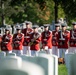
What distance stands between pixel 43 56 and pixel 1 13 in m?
48.2

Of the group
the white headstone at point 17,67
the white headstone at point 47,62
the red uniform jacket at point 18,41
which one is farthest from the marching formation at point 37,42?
the white headstone at point 17,67

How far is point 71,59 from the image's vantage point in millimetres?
9328

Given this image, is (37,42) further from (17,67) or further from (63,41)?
(17,67)

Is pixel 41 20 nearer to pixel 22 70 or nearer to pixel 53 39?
pixel 53 39

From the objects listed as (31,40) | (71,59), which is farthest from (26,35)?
(71,59)

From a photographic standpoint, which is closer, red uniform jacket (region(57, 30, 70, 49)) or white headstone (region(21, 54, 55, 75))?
white headstone (region(21, 54, 55, 75))

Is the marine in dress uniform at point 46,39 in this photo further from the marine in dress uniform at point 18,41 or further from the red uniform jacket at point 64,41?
the marine in dress uniform at point 18,41

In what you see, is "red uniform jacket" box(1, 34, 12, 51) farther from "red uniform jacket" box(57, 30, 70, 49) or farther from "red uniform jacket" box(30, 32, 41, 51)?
"red uniform jacket" box(57, 30, 70, 49)

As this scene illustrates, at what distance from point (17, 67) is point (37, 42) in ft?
41.0

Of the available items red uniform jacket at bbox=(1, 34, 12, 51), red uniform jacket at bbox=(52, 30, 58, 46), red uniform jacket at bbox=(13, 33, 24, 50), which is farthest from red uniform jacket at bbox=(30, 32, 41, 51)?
red uniform jacket at bbox=(1, 34, 12, 51)

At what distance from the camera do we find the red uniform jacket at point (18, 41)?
19.2 metres

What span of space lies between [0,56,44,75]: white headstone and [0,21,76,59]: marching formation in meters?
11.2

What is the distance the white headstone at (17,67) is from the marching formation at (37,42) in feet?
36.8

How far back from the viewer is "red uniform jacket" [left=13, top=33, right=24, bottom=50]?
19203mm
